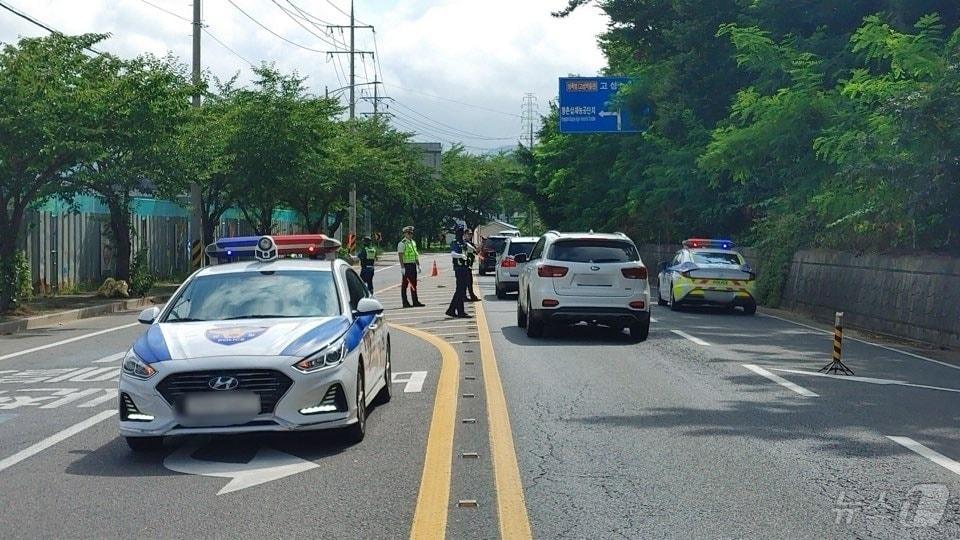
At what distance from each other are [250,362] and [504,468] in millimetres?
1920

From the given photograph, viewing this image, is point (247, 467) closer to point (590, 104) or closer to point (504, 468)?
point (504, 468)

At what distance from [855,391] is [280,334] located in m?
6.67

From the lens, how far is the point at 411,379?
13.0m

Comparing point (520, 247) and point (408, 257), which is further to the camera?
point (520, 247)

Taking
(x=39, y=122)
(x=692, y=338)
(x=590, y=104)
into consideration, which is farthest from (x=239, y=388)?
(x=590, y=104)

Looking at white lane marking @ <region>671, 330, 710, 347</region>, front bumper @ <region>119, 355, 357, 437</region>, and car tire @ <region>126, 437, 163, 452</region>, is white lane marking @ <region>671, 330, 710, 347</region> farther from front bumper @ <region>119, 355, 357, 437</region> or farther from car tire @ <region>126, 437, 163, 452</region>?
car tire @ <region>126, 437, 163, 452</region>

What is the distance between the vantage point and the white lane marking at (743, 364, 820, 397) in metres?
12.1

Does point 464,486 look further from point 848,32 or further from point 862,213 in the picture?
point 848,32

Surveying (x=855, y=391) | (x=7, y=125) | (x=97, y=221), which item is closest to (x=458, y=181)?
(x=97, y=221)

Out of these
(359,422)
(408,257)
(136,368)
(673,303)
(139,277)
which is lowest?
(359,422)

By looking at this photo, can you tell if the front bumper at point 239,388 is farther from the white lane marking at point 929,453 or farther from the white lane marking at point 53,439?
the white lane marking at point 929,453

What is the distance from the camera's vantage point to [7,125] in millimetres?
21453

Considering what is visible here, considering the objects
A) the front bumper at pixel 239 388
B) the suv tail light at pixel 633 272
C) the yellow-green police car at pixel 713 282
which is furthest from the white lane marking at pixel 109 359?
the yellow-green police car at pixel 713 282

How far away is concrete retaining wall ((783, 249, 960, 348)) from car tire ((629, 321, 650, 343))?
16.6 ft
